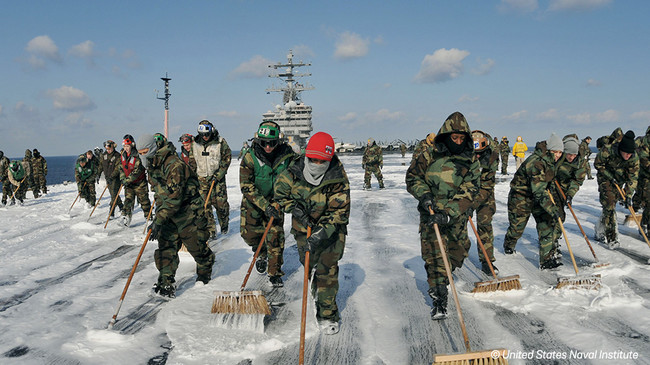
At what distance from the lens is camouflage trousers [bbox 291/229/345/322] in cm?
365

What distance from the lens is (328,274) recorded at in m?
3.65

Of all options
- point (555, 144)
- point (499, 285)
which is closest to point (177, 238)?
point (499, 285)

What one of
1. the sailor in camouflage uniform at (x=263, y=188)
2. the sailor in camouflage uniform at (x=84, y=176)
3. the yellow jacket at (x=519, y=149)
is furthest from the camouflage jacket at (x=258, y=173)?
the yellow jacket at (x=519, y=149)

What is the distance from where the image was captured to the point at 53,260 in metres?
6.24

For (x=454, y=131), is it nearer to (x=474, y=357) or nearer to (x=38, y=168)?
(x=474, y=357)

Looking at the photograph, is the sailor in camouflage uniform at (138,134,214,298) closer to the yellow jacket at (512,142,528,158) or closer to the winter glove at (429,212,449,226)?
the winter glove at (429,212,449,226)

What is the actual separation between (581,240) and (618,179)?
1341 millimetres

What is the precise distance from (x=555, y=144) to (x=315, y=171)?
4.06 meters

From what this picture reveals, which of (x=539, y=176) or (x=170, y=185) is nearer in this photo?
(x=170, y=185)

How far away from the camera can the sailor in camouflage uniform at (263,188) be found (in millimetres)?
4844

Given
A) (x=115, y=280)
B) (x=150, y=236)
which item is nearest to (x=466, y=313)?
(x=150, y=236)

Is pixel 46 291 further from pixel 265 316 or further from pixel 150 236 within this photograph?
pixel 265 316

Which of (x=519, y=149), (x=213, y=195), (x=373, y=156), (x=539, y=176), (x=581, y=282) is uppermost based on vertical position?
(x=519, y=149)

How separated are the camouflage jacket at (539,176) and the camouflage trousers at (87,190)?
12.2 m
